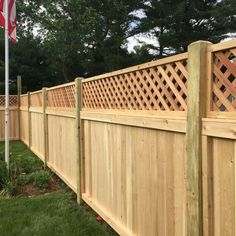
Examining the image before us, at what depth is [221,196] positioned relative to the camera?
228cm

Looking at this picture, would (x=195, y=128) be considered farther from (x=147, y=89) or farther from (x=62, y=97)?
(x=62, y=97)

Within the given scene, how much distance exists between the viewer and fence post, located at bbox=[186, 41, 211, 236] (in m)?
2.39

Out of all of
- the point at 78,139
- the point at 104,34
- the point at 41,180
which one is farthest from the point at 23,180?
the point at 104,34

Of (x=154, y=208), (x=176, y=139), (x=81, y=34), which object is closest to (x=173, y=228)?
(x=154, y=208)

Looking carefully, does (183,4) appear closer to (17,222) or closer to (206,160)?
(17,222)

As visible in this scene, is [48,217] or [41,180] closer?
[48,217]

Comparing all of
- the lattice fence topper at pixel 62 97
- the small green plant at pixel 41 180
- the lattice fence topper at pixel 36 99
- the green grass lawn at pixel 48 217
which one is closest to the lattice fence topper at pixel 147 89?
the lattice fence topper at pixel 62 97

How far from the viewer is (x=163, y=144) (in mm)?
2947

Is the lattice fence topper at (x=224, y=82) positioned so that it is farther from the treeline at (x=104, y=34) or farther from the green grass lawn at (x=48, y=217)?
the treeline at (x=104, y=34)

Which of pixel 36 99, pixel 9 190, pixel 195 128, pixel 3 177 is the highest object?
pixel 36 99

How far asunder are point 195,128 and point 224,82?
0.37m

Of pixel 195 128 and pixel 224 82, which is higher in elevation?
pixel 224 82

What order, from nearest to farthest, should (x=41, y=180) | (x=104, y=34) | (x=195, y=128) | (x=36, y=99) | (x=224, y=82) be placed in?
(x=224, y=82), (x=195, y=128), (x=41, y=180), (x=36, y=99), (x=104, y=34)

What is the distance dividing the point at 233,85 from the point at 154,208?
4.64 feet
